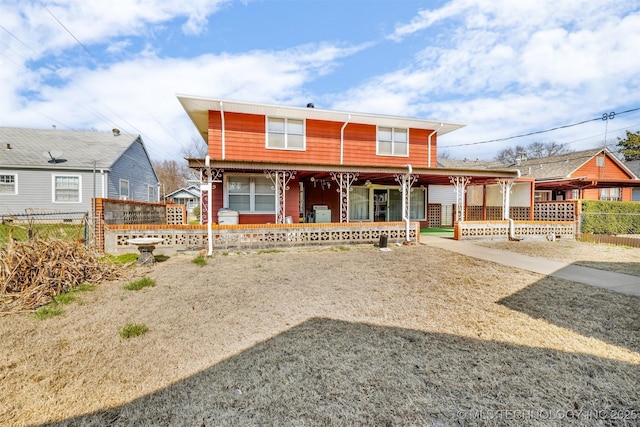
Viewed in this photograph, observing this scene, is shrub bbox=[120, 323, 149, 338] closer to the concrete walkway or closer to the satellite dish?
the concrete walkway

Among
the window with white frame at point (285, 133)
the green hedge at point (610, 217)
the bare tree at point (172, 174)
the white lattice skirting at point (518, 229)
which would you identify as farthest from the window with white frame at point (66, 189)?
the bare tree at point (172, 174)

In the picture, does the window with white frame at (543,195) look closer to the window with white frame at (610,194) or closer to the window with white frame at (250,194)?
the window with white frame at (610,194)

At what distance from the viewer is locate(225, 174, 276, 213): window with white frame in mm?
12164

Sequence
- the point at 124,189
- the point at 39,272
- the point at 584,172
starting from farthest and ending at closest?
the point at 584,172, the point at 124,189, the point at 39,272

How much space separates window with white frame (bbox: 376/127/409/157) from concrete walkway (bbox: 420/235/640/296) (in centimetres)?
572

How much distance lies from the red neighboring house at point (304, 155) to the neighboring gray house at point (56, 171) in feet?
24.9

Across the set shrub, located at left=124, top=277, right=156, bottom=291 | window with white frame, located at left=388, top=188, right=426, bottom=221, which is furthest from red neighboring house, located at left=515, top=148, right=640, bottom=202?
shrub, located at left=124, top=277, right=156, bottom=291

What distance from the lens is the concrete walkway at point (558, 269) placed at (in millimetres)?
5691

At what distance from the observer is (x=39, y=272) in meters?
5.09

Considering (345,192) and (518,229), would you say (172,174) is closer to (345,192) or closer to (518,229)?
(345,192)

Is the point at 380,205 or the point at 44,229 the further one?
the point at 380,205

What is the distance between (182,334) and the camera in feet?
11.8

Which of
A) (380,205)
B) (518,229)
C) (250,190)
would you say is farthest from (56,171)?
(518,229)

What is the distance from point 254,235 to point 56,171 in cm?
1476
